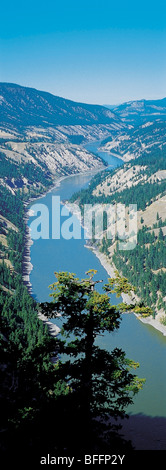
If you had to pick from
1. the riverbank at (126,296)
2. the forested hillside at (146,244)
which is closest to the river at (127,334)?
the riverbank at (126,296)

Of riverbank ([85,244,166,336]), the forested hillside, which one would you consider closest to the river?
riverbank ([85,244,166,336])

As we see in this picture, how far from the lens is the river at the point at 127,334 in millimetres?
52125

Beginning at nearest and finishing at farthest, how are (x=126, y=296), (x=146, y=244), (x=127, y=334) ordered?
1. (x=127, y=334)
2. (x=126, y=296)
3. (x=146, y=244)

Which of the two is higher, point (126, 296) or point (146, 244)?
point (146, 244)

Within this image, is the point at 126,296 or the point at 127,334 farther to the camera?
the point at 126,296

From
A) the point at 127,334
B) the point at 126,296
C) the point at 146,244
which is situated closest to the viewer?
the point at 127,334

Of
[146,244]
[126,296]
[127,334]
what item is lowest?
[127,334]

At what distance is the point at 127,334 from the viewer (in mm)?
69938

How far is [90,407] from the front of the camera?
17.2 metres

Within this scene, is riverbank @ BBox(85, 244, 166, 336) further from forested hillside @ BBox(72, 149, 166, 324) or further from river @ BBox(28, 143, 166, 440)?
forested hillside @ BBox(72, 149, 166, 324)

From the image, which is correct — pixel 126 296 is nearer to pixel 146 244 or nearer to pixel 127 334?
pixel 127 334

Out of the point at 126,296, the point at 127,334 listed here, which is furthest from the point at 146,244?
the point at 127,334

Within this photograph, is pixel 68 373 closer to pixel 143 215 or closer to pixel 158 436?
pixel 158 436

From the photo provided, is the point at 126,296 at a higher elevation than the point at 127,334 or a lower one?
higher
